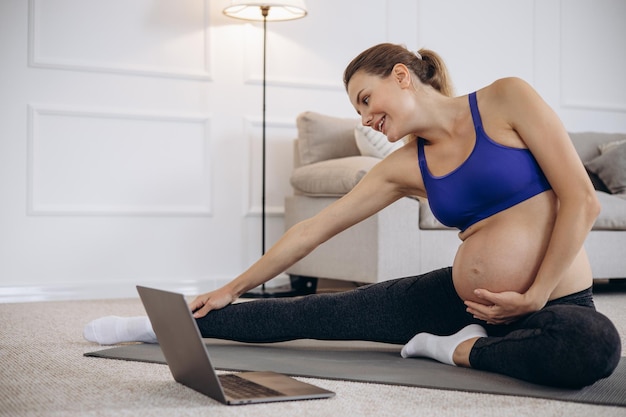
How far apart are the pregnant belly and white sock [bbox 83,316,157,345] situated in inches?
35.6

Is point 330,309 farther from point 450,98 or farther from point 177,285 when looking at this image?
point 177,285

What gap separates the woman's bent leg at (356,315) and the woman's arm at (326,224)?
3.7 inches

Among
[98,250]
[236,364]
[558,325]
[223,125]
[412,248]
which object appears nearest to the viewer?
[558,325]

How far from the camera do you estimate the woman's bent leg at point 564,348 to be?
154 cm

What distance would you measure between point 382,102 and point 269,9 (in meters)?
2.37

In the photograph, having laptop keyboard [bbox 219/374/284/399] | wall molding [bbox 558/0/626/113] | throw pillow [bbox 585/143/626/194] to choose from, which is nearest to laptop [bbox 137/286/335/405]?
laptop keyboard [bbox 219/374/284/399]

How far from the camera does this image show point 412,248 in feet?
11.7

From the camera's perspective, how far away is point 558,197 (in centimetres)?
171

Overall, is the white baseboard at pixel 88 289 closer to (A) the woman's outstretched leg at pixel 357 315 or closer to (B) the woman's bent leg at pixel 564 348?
(A) the woman's outstretched leg at pixel 357 315

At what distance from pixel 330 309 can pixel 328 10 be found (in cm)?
271

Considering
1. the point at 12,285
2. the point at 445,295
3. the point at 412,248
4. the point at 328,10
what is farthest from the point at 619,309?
the point at 12,285

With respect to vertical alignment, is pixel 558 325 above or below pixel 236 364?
above

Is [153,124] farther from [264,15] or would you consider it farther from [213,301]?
[213,301]

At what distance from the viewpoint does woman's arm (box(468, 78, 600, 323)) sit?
1662 millimetres
